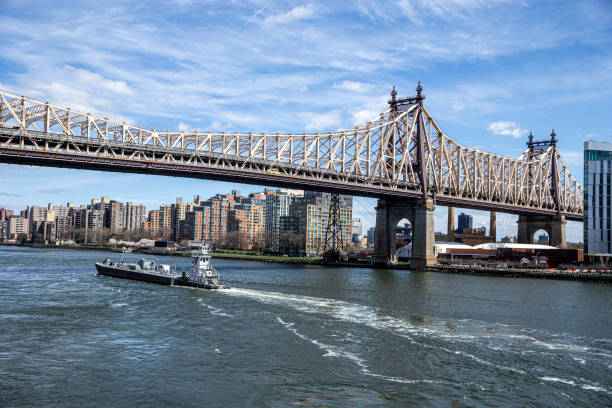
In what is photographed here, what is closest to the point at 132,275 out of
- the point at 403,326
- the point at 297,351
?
the point at 403,326

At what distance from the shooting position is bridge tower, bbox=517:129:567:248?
13838cm

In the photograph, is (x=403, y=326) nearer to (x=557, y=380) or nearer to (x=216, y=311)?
(x=557, y=380)

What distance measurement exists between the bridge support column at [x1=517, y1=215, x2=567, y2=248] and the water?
95459 mm

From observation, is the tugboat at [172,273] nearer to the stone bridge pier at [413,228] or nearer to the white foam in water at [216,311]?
the white foam in water at [216,311]

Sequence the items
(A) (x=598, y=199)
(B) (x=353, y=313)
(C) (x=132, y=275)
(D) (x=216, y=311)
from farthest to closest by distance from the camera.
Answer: (A) (x=598, y=199), (C) (x=132, y=275), (B) (x=353, y=313), (D) (x=216, y=311)

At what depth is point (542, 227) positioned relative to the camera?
143m

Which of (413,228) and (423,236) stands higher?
(413,228)

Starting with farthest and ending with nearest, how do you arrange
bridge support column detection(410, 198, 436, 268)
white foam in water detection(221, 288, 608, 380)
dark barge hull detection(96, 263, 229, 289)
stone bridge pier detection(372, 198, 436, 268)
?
stone bridge pier detection(372, 198, 436, 268) → bridge support column detection(410, 198, 436, 268) → dark barge hull detection(96, 263, 229, 289) → white foam in water detection(221, 288, 608, 380)

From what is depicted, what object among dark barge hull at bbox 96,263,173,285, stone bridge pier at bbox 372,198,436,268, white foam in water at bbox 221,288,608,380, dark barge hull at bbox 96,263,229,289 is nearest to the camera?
white foam in water at bbox 221,288,608,380

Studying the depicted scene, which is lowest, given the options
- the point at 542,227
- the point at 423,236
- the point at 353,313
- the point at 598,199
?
the point at 353,313

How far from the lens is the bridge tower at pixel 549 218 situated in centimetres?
13838

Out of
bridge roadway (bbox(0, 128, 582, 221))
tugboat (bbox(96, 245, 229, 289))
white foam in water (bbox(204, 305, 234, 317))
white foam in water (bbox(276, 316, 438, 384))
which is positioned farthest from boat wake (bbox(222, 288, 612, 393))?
bridge roadway (bbox(0, 128, 582, 221))

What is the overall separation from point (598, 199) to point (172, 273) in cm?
6762

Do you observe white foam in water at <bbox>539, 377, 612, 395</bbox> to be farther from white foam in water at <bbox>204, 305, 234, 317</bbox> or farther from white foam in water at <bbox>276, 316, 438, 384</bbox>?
white foam in water at <bbox>204, 305, 234, 317</bbox>
